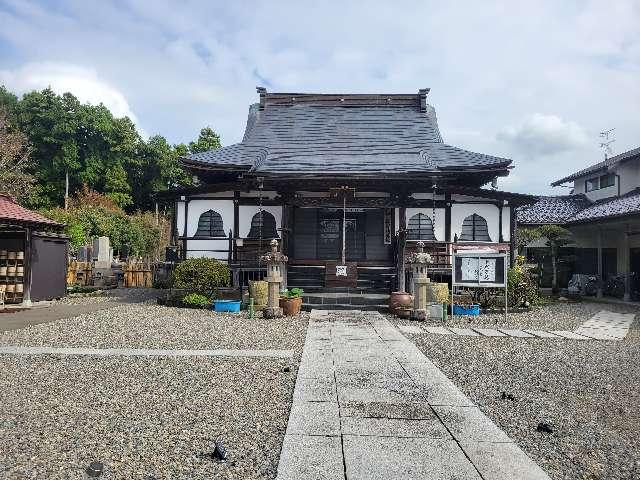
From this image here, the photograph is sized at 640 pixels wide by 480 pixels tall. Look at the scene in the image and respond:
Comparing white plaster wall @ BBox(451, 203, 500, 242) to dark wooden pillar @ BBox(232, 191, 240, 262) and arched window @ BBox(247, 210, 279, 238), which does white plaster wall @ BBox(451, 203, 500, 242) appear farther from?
dark wooden pillar @ BBox(232, 191, 240, 262)

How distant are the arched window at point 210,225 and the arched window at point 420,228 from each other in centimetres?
638

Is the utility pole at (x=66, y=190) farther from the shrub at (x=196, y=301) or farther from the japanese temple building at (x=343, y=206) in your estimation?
the shrub at (x=196, y=301)

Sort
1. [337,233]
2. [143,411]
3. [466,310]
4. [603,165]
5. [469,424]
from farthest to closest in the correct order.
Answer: [603,165]
[337,233]
[466,310]
[143,411]
[469,424]

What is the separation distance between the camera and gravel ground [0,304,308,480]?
3.00 metres

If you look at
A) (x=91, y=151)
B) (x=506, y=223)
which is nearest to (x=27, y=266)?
(x=506, y=223)

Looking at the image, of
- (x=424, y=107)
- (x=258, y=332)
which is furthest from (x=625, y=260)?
(x=258, y=332)

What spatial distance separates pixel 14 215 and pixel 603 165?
82.9 ft

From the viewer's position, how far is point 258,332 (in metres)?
8.42

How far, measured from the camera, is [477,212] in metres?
14.5

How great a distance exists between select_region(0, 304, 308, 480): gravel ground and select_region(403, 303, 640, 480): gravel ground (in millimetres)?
2057

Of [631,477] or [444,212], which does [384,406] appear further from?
[444,212]

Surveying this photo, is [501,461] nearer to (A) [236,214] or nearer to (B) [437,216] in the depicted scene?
(B) [437,216]

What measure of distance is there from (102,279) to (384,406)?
16658 millimetres

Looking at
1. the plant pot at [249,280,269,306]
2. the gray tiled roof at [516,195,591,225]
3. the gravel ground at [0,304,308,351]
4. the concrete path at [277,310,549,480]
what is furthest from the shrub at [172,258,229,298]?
the gray tiled roof at [516,195,591,225]
